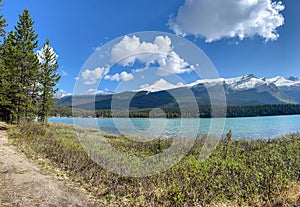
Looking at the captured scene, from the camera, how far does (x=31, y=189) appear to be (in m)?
7.07

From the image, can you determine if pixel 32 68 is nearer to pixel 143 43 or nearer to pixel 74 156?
pixel 74 156

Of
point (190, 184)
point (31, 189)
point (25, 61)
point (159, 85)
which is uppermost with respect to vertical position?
point (25, 61)

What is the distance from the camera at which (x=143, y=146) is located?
1816cm

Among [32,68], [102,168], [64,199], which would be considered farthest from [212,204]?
[32,68]

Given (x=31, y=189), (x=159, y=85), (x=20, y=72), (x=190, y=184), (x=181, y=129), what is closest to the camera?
(x=31, y=189)

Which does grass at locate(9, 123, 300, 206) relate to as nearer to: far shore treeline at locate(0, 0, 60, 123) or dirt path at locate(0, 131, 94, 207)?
dirt path at locate(0, 131, 94, 207)

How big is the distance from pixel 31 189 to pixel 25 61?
23.3 m

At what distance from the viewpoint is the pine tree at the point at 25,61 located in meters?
25.3

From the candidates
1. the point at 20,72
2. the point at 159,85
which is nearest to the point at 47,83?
the point at 20,72

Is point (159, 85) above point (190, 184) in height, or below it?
above

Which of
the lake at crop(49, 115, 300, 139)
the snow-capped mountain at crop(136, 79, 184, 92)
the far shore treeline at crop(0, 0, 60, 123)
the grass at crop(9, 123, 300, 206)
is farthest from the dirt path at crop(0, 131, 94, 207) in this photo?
the far shore treeline at crop(0, 0, 60, 123)

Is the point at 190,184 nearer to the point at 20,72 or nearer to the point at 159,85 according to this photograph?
the point at 159,85

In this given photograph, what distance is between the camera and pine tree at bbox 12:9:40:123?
82.9ft

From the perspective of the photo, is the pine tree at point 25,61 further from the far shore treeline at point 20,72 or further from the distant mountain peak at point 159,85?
the distant mountain peak at point 159,85
